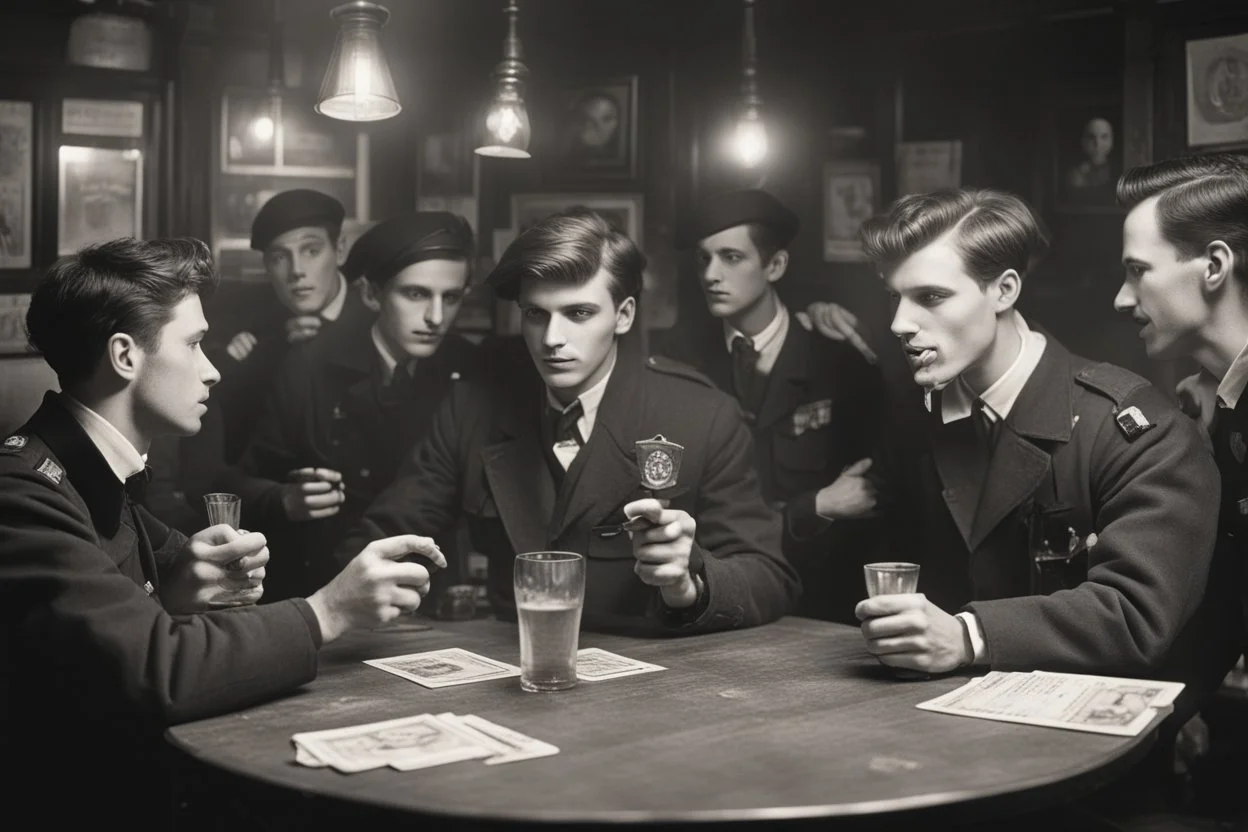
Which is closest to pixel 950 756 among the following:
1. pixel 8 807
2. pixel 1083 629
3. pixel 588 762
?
pixel 588 762

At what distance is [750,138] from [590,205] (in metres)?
1.40

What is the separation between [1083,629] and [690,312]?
3.14 m

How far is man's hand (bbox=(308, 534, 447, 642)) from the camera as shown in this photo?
94.3 inches

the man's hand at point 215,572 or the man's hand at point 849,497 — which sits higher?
the man's hand at point 849,497

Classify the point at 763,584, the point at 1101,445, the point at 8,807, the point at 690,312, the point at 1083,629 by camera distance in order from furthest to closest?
the point at 690,312
the point at 763,584
the point at 1101,445
the point at 1083,629
the point at 8,807

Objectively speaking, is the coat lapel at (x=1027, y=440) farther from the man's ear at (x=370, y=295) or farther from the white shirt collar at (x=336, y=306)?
the white shirt collar at (x=336, y=306)

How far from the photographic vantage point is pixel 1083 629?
252 cm

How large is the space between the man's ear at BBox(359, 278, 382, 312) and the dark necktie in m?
1.35

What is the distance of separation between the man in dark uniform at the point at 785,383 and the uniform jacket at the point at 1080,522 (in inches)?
32.8

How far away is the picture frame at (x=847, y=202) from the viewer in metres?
5.31

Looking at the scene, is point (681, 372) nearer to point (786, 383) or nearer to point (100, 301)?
point (786, 383)

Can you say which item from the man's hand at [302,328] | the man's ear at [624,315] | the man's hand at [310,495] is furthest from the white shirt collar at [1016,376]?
the man's hand at [302,328]

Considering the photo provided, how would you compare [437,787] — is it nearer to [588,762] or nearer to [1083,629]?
[588,762]

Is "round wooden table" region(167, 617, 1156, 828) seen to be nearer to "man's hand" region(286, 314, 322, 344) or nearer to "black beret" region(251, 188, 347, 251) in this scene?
"man's hand" region(286, 314, 322, 344)
